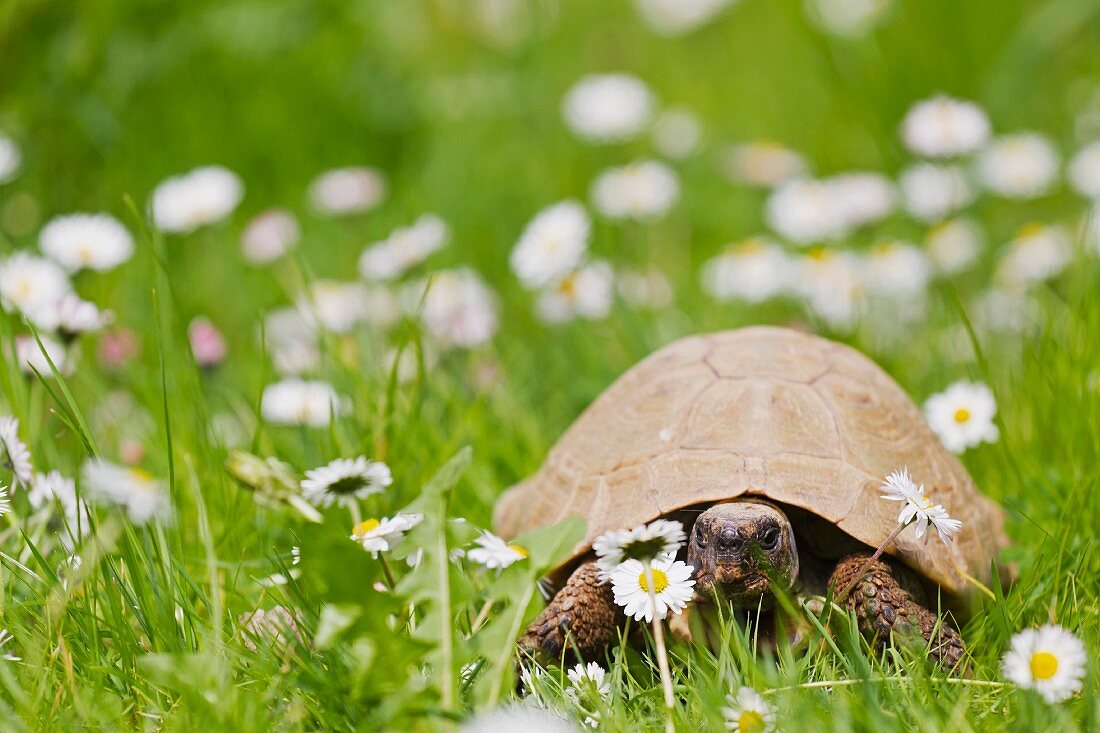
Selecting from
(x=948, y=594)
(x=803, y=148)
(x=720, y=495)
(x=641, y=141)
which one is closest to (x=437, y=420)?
(x=720, y=495)

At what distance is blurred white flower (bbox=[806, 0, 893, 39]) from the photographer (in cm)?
588

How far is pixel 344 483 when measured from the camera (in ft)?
6.71

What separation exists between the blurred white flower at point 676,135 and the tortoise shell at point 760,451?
2.73m

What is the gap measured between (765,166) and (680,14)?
204 centimetres

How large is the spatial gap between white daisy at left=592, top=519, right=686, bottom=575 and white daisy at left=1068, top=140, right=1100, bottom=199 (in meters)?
3.29

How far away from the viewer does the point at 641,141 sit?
5.49 metres

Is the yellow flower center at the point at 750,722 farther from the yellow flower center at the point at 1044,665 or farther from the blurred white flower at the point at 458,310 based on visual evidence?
the blurred white flower at the point at 458,310

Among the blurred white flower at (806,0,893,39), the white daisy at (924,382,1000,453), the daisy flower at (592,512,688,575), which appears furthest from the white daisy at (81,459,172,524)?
the blurred white flower at (806,0,893,39)

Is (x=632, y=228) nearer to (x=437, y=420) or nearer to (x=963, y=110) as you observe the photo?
(x=963, y=110)

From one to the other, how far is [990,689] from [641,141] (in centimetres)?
385

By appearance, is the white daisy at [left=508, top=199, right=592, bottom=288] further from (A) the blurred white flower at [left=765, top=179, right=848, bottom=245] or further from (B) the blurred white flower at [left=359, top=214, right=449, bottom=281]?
(A) the blurred white flower at [left=765, top=179, right=848, bottom=245]

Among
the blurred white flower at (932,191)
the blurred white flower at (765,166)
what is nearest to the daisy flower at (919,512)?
the blurred white flower at (932,191)

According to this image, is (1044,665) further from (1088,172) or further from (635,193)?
(1088,172)

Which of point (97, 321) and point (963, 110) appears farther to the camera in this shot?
point (963, 110)
